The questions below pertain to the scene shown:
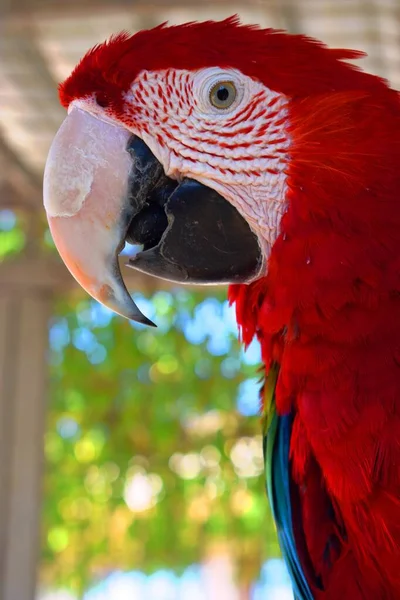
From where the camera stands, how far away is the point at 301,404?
40.9 inches

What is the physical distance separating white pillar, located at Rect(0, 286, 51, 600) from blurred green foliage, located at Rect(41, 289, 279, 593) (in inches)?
13.5

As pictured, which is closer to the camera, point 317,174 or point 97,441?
point 317,174

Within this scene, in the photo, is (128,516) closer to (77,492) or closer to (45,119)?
(77,492)

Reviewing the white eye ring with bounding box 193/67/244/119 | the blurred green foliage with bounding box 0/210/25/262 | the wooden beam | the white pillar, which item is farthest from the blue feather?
the blurred green foliage with bounding box 0/210/25/262

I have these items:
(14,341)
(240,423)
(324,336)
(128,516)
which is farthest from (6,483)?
(324,336)

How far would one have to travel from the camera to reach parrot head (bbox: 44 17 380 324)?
3.36 feet

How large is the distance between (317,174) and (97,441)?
2.50 meters

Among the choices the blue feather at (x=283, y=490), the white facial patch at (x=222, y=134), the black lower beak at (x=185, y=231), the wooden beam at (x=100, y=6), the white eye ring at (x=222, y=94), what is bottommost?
the blue feather at (x=283, y=490)

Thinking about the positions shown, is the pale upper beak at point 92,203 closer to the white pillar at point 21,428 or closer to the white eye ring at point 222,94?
the white eye ring at point 222,94

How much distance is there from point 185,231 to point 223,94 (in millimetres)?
234

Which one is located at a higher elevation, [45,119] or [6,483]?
[45,119]

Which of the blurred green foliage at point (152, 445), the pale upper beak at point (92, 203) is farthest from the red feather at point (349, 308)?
the blurred green foliage at point (152, 445)

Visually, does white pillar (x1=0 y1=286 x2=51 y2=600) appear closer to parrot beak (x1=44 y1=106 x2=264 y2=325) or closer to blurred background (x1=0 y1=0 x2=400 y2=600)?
blurred background (x1=0 y1=0 x2=400 y2=600)

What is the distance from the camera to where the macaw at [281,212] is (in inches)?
38.5
